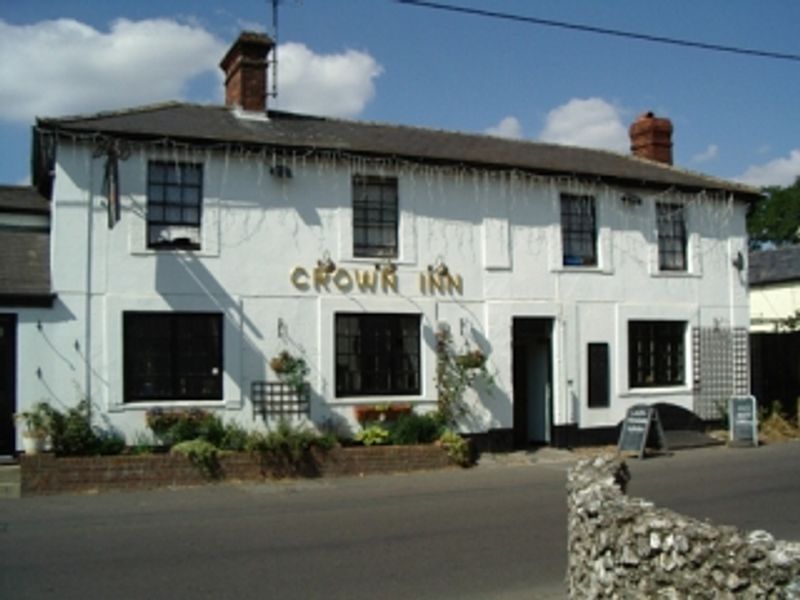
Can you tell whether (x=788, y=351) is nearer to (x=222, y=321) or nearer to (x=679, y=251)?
(x=679, y=251)

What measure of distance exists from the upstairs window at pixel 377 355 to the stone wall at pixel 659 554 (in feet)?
34.5

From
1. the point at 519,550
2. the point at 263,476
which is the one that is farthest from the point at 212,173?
the point at 519,550

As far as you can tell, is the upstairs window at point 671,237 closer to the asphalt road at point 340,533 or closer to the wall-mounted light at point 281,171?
the asphalt road at point 340,533

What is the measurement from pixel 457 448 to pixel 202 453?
4567mm

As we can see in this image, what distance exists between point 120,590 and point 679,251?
15961 mm

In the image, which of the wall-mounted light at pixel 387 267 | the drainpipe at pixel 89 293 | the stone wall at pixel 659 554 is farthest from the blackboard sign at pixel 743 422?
the stone wall at pixel 659 554

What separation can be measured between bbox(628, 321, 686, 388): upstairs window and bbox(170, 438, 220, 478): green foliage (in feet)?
31.0

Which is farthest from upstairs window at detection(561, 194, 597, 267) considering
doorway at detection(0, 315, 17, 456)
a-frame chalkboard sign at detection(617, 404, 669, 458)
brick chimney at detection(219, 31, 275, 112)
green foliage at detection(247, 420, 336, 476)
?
doorway at detection(0, 315, 17, 456)

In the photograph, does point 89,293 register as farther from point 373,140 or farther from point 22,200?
point 373,140

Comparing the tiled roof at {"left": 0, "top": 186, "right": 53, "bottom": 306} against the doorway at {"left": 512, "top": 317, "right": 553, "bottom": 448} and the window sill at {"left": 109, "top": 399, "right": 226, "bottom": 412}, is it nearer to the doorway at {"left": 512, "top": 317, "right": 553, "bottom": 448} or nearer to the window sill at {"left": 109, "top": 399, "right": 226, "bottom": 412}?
the window sill at {"left": 109, "top": 399, "right": 226, "bottom": 412}

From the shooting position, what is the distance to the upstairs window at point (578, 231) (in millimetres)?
18594

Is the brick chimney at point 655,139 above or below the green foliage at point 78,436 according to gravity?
above

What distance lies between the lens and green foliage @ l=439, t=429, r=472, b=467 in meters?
15.6

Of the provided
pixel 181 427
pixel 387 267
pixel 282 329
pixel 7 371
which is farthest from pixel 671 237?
pixel 7 371
